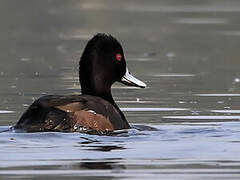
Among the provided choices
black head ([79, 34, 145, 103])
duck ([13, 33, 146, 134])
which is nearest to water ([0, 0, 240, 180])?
duck ([13, 33, 146, 134])

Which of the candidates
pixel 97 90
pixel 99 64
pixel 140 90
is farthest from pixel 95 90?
pixel 140 90

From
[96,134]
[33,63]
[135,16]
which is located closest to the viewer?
[96,134]

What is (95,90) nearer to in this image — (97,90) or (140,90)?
(97,90)

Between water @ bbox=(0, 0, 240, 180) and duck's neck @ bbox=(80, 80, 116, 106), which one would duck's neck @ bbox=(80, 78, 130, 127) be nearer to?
duck's neck @ bbox=(80, 80, 116, 106)

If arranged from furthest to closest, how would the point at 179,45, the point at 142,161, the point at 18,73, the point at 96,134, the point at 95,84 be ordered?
the point at 179,45, the point at 18,73, the point at 95,84, the point at 96,134, the point at 142,161

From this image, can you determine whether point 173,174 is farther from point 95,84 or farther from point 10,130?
point 95,84

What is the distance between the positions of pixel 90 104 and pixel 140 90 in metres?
5.01

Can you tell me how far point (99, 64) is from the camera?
509 inches

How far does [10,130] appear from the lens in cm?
1176

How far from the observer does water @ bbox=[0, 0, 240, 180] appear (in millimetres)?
9961

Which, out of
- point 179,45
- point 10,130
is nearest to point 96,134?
point 10,130

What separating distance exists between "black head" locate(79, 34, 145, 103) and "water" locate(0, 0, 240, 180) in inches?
24.8

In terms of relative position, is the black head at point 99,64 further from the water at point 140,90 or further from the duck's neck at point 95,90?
the water at point 140,90

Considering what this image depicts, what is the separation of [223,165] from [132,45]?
13.8 m
